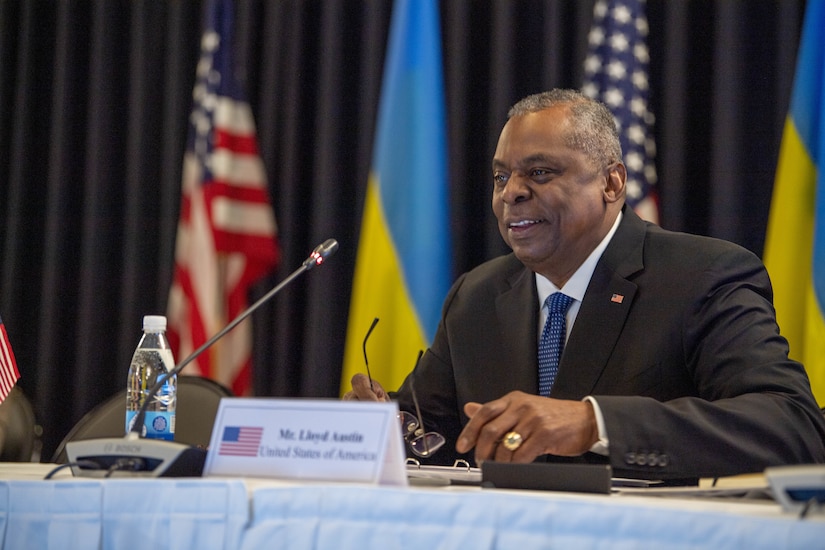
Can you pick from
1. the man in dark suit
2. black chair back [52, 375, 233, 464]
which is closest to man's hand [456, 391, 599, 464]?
the man in dark suit

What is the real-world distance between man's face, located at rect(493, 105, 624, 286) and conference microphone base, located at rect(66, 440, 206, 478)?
1310mm

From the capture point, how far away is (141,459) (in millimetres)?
1544

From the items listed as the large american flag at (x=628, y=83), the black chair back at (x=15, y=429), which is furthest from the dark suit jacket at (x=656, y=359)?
the black chair back at (x=15, y=429)

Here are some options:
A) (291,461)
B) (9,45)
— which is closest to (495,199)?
(291,461)

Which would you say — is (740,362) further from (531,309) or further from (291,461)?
(291,461)

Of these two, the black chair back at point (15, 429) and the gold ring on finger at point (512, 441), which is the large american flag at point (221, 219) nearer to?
the black chair back at point (15, 429)

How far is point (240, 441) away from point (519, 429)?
480 mm

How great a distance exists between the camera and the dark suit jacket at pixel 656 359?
1.85 metres

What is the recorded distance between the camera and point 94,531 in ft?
4.62

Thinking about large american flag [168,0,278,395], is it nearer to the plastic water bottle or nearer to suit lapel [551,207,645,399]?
the plastic water bottle

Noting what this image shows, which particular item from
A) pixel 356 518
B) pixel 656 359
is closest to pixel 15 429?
pixel 656 359

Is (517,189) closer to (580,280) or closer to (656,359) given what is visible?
(580,280)

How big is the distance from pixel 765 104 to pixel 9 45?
3519 millimetres

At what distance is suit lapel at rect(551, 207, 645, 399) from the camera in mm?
2377
